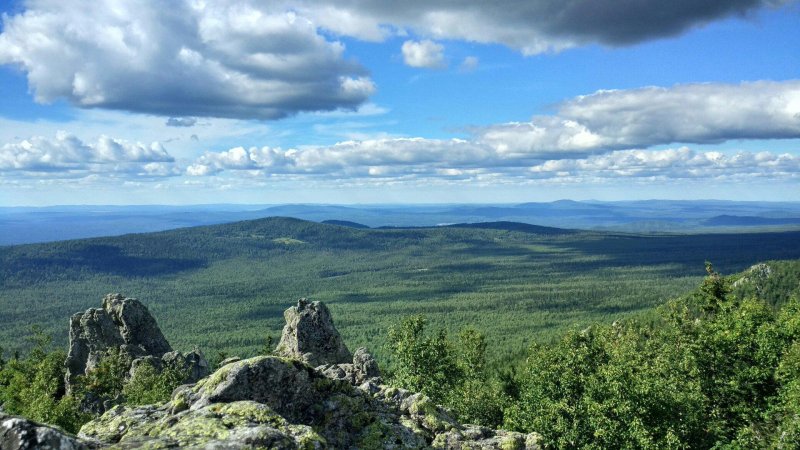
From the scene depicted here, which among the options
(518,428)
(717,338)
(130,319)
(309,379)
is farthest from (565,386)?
(130,319)

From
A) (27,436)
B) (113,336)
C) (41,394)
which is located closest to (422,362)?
(41,394)

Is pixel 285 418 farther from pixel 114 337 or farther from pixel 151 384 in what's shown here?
pixel 114 337

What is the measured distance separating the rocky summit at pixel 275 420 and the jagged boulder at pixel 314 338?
1638cm

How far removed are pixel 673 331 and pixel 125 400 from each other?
63.5 m

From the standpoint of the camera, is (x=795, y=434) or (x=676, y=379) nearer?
(x=795, y=434)

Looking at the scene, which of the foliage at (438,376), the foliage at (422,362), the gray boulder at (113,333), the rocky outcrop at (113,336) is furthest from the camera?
the gray boulder at (113,333)

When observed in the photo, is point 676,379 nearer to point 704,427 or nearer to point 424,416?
point 704,427

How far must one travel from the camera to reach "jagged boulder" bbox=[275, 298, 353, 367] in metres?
58.3

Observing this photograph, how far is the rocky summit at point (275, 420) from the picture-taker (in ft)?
51.5

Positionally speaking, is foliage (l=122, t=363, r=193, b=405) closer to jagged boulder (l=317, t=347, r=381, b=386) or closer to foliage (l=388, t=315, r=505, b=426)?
jagged boulder (l=317, t=347, r=381, b=386)

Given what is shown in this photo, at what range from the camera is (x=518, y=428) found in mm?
51562

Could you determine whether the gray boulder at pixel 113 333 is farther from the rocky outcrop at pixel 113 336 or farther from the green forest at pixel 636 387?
the green forest at pixel 636 387

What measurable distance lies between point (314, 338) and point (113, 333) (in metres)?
34.8

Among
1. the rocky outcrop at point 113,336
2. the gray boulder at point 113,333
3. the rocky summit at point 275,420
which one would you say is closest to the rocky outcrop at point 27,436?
the rocky summit at point 275,420
